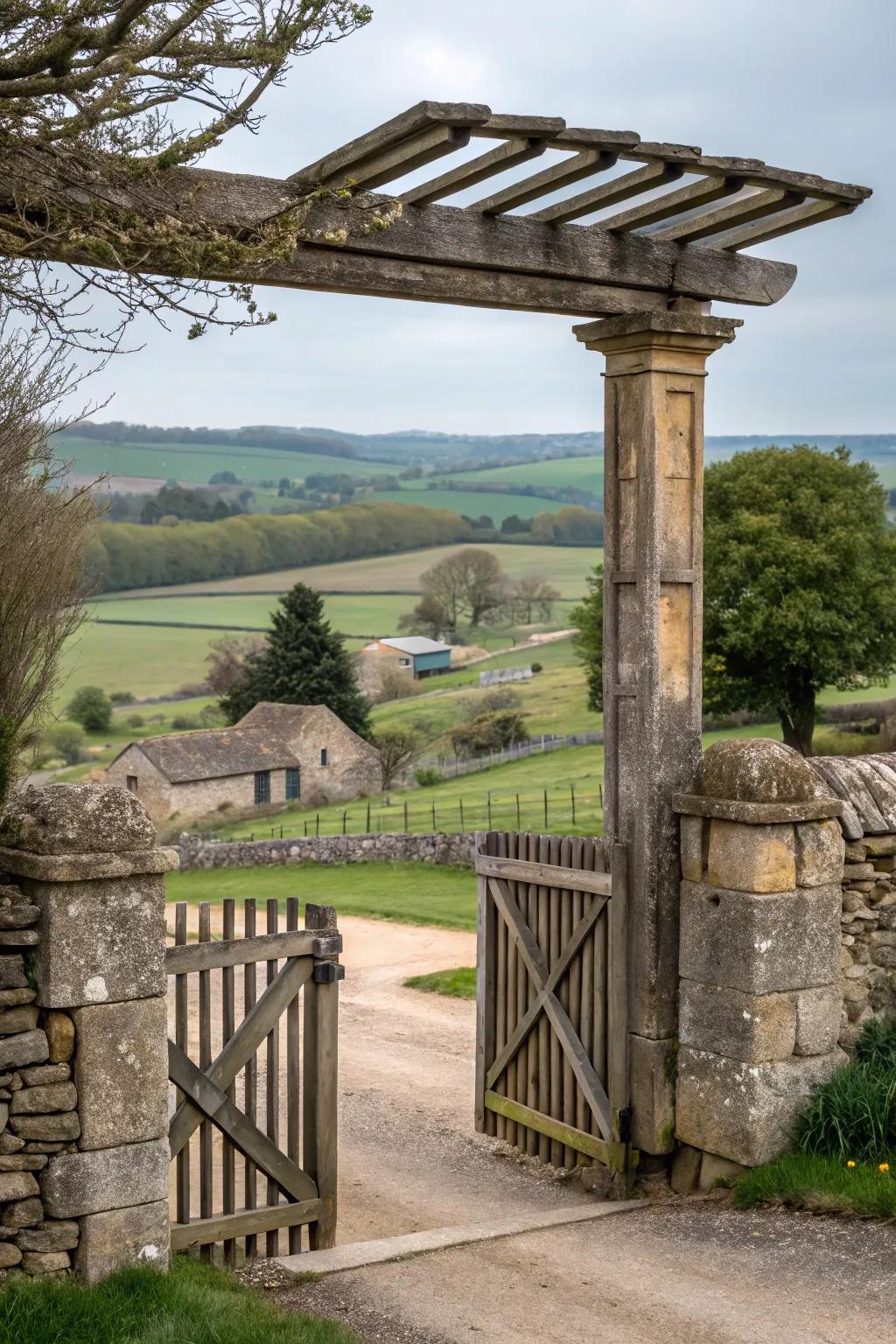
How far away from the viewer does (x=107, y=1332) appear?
4.83m

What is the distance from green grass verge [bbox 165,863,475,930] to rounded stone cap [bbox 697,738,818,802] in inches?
457

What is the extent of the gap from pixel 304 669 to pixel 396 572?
52.7m

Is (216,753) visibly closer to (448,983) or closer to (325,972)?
(448,983)

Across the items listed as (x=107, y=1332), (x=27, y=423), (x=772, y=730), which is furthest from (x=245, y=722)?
(x=107, y=1332)

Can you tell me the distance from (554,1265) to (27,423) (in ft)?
16.5

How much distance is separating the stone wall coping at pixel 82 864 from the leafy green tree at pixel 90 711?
5743 cm

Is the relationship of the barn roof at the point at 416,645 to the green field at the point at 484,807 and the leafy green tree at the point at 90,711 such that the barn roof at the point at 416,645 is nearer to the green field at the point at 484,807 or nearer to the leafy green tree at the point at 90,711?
the leafy green tree at the point at 90,711

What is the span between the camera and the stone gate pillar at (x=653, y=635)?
730 centimetres

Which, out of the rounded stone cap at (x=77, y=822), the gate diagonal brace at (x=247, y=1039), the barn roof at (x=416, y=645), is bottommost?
the gate diagonal brace at (x=247, y=1039)

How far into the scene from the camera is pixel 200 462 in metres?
148

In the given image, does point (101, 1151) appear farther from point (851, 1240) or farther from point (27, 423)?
point (27, 423)

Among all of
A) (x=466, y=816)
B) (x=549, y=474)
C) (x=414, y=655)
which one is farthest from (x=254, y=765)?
(x=549, y=474)

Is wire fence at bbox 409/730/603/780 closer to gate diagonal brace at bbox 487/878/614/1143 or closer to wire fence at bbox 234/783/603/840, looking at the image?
wire fence at bbox 234/783/603/840

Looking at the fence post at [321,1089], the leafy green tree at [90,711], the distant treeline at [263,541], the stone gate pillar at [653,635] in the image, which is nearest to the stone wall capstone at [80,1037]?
the fence post at [321,1089]
